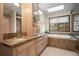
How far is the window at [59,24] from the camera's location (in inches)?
66.5

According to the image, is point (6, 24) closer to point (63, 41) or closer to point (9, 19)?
point (9, 19)

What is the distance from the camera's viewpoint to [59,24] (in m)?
1.73

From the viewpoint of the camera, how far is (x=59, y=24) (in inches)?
67.9

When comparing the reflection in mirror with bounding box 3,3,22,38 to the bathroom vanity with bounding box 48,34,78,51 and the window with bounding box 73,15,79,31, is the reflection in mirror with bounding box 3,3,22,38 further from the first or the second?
the window with bounding box 73,15,79,31

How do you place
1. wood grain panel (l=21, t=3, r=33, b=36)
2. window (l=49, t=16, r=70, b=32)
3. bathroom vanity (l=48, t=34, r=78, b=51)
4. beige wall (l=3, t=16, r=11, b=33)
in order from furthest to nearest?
1. wood grain panel (l=21, t=3, r=33, b=36)
2. bathroom vanity (l=48, t=34, r=78, b=51)
3. window (l=49, t=16, r=70, b=32)
4. beige wall (l=3, t=16, r=11, b=33)

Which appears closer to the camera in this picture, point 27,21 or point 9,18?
point 9,18

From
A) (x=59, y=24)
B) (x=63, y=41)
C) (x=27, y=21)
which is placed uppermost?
(x=27, y=21)

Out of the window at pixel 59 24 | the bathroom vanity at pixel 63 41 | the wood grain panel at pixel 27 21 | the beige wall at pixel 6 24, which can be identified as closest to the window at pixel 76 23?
the window at pixel 59 24

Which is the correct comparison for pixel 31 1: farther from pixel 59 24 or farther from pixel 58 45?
pixel 58 45

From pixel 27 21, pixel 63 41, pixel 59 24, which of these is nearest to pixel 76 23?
pixel 59 24

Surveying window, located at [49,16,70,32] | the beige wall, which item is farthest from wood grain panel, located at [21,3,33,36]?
window, located at [49,16,70,32]

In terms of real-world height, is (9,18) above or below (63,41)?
above

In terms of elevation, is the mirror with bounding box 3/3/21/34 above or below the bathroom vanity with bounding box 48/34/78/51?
above

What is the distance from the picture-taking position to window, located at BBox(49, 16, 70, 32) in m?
1.69
